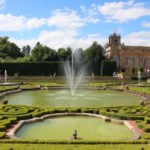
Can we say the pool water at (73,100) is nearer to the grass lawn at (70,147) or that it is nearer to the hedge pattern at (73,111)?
the hedge pattern at (73,111)

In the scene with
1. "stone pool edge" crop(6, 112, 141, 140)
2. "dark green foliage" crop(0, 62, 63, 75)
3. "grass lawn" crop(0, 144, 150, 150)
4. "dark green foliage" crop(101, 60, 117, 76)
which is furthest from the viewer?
"dark green foliage" crop(101, 60, 117, 76)

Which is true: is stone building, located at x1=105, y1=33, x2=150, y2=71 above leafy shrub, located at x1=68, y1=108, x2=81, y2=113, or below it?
above

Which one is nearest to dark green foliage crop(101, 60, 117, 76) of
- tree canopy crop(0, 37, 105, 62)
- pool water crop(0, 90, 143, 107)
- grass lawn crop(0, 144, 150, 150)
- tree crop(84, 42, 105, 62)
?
tree canopy crop(0, 37, 105, 62)

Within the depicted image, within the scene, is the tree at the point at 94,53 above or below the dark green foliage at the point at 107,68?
above

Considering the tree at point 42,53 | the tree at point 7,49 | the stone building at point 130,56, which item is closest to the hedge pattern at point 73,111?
the tree at point 42,53

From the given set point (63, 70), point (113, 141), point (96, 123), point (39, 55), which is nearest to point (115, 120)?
point (96, 123)

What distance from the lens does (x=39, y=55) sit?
52.2m

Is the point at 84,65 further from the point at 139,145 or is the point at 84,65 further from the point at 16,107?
the point at 139,145

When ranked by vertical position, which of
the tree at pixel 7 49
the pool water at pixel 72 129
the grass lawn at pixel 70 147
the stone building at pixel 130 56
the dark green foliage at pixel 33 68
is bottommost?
the pool water at pixel 72 129

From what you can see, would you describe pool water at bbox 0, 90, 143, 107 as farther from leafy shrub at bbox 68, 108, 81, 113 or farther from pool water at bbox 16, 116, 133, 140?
pool water at bbox 16, 116, 133, 140

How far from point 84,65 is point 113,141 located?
39.6m

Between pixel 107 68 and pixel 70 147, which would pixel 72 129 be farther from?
pixel 107 68

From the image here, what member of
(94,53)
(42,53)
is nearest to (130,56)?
(94,53)

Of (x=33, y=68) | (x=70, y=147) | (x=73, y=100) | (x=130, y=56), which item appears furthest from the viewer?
(x=130, y=56)
